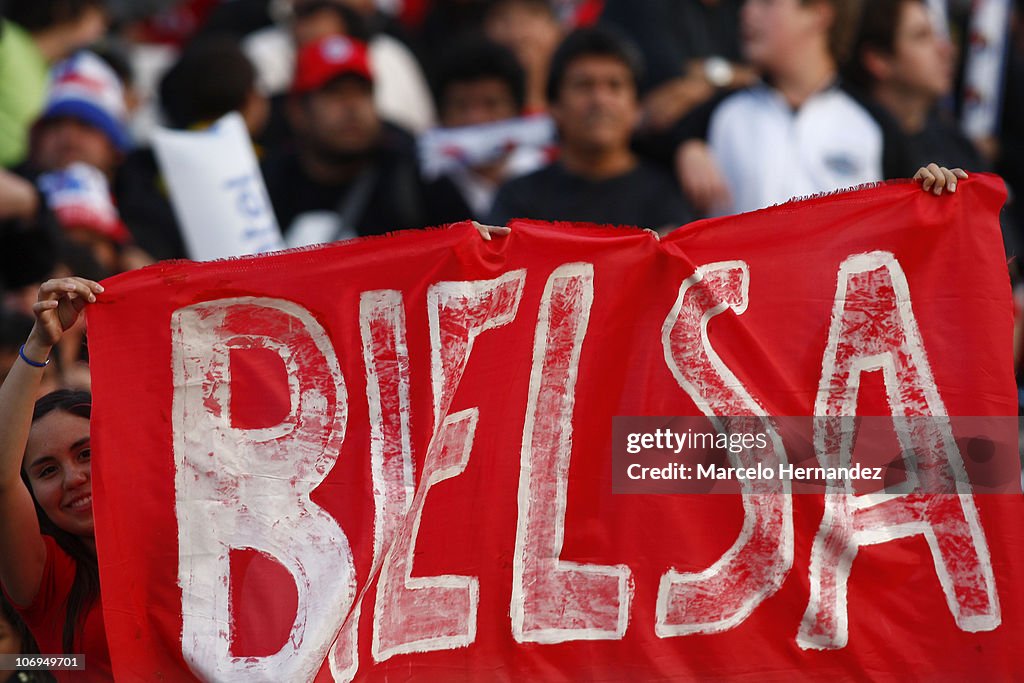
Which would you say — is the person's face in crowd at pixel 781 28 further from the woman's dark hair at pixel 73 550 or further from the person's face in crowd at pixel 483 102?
the woman's dark hair at pixel 73 550

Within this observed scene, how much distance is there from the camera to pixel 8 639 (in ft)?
12.4

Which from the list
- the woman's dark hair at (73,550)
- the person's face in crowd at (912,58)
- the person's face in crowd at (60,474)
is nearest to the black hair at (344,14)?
the person's face in crowd at (912,58)

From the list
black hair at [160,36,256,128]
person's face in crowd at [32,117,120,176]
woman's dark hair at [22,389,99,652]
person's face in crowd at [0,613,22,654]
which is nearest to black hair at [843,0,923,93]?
black hair at [160,36,256,128]

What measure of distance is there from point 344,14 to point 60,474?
4.31 m

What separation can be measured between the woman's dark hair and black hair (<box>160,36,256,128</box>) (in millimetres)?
2937

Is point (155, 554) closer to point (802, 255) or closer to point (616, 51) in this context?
A: point (802, 255)

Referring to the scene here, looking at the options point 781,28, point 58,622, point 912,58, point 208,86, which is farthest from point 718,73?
point 58,622

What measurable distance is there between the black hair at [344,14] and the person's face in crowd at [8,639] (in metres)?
4.36

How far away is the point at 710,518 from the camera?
3.95 meters

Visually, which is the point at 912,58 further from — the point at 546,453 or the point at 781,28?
the point at 546,453

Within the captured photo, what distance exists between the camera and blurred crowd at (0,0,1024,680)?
237 inches

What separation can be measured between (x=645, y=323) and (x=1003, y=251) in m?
0.92

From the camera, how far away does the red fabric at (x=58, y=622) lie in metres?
3.84

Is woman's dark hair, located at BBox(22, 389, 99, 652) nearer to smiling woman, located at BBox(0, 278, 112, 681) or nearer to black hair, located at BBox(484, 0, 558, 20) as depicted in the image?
smiling woman, located at BBox(0, 278, 112, 681)
